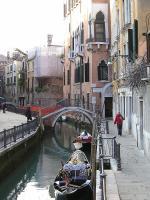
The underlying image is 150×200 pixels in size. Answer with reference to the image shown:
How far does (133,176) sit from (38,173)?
8155mm

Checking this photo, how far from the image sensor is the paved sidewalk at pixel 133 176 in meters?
9.74

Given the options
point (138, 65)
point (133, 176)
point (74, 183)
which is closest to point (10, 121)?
point (138, 65)

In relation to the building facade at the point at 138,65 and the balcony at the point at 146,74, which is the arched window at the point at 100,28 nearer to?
the building facade at the point at 138,65

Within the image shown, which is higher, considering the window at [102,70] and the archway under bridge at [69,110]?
the window at [102,70]

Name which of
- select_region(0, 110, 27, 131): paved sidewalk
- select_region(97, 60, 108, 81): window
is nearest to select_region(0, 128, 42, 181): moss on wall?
select_region(0, 110, 27, 131): paved sidewalk

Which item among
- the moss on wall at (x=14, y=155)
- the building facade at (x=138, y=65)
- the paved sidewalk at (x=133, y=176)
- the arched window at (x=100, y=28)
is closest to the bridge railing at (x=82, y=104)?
the arched window at (x=100, y=28)

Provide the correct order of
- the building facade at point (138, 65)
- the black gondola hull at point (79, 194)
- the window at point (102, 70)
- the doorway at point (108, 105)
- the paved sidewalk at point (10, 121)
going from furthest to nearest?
the window at point (102, 70) < the doorway at point (108, 105) < the paved sidewalk at point (10, 121) < the building facade at point (138, 65) < the black gondola hull at point (79, 194)

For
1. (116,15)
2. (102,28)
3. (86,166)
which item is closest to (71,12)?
(102,28)

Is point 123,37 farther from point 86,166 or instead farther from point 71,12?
point 71,12

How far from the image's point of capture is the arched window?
121 feet

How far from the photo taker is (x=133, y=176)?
11.6 m

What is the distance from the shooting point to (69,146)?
95.3ft

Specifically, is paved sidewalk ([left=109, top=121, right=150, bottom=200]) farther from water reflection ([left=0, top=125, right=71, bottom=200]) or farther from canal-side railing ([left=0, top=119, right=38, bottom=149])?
canal-side railing ([left=0, top=119, right=38, bottom=149])

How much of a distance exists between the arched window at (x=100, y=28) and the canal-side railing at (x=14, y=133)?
11871mm
